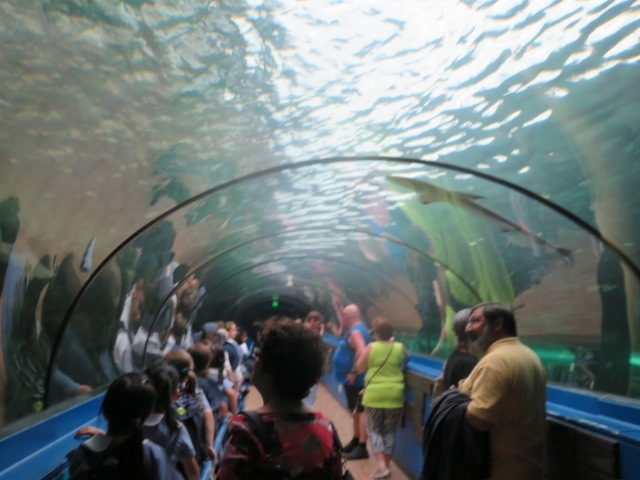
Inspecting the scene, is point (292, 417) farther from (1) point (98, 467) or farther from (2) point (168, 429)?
(2) point (168, 429)

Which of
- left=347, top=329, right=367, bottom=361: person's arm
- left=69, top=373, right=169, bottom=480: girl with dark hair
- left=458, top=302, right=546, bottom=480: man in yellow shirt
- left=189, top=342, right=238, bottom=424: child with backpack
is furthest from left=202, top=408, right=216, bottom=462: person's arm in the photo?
left=347, top=329, right=367, bottom=361: person's arm

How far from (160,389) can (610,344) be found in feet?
15.3

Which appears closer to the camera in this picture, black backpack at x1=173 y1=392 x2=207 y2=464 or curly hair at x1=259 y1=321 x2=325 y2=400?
curly hair at x1=259 y1=321 x2=325 y2=400

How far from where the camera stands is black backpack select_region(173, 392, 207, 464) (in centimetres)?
463

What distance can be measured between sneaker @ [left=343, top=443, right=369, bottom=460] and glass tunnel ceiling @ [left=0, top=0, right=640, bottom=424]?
115 inches

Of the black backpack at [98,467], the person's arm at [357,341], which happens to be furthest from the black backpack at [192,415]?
the person's arm at [357,341]

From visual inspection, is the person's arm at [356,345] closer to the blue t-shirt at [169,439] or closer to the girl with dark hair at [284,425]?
the blue t-shirt at [169,439]

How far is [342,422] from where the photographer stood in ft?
40.7

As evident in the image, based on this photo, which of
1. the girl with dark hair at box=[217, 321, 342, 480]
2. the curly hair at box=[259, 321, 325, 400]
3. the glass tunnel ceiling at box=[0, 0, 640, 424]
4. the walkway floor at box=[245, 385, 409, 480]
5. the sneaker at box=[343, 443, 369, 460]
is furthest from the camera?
the sneaker at box=[343, 443, 369, 460]

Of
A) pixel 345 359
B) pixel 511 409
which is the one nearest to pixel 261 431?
pixel 511 409

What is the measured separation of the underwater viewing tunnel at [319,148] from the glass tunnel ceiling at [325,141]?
22 mm

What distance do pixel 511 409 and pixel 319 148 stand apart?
4007mm

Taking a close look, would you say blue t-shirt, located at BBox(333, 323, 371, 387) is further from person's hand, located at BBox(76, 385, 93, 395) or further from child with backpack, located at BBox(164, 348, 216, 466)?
child with backpack, located at BBox(164, 348, 216, 466)

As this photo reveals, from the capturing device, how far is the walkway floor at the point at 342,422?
25.7ft
